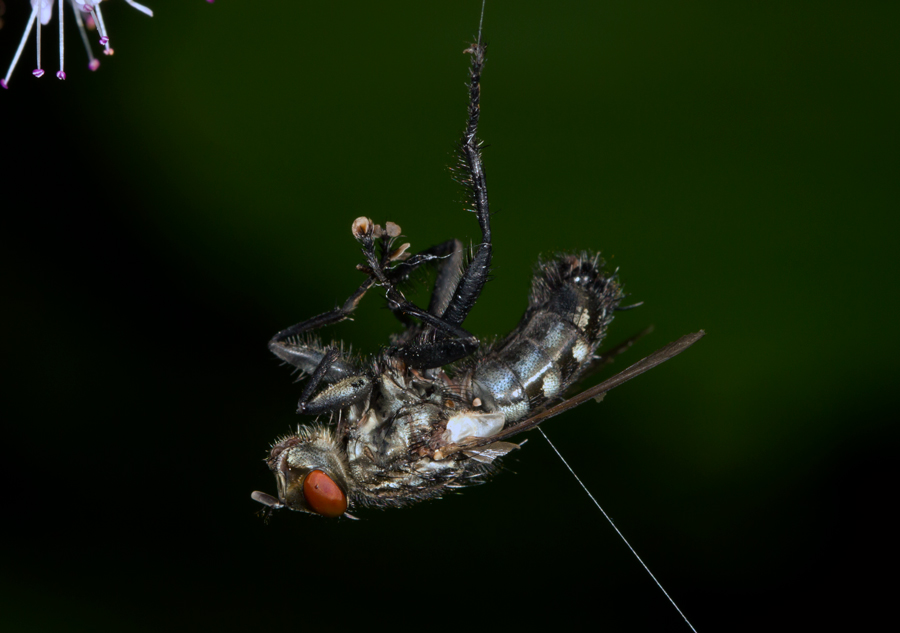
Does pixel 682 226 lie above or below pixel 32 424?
below

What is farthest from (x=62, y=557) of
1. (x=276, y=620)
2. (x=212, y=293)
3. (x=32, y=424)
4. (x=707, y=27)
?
(x=707, y=27)

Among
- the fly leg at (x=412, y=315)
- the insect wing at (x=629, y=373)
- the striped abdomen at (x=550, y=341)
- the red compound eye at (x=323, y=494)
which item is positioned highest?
the fly leg at (x=412, y=315)

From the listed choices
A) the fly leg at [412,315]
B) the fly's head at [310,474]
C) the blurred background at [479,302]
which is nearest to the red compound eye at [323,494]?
the fly's head at [310,474]

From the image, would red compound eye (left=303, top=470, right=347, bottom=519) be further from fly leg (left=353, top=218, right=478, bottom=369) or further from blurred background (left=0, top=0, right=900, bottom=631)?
blurred background (left=0, top=0, right=900, bottom=631)

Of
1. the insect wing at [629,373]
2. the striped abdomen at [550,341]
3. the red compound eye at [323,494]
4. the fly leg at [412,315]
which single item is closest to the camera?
the insect wing at [629,373]

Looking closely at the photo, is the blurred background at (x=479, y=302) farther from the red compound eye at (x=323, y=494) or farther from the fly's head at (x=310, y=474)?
the red compound eye at (x=323, y=494)

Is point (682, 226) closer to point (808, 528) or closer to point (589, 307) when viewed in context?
point (589, 307)

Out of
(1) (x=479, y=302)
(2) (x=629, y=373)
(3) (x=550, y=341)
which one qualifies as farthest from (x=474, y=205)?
(1) (x=479, y=302)
